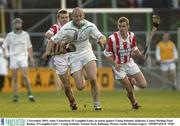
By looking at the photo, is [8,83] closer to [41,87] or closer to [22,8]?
[41,87]

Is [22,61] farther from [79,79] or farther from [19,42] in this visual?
[79,79]

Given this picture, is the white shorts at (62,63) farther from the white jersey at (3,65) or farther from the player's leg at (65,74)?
the white jersey at (3,65)

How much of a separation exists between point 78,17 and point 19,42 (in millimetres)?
7413

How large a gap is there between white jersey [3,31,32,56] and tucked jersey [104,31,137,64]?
6549mm

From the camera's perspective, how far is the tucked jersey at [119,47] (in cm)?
2145

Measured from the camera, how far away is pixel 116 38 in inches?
845

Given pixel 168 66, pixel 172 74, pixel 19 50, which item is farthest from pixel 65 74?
pixel 168 66

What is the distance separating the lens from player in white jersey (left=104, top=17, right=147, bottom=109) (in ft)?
70.2

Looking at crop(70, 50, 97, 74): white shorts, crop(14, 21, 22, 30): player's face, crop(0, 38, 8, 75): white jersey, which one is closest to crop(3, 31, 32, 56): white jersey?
crop(14, 21, 22, 30): player's face

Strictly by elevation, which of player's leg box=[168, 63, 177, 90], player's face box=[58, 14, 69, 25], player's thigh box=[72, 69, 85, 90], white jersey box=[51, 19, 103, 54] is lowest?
player's leg box=[168, 63, 177, 90]

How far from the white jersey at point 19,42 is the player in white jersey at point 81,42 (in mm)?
6645

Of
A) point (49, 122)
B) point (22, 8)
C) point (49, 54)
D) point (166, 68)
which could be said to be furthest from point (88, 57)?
point (22, 8)

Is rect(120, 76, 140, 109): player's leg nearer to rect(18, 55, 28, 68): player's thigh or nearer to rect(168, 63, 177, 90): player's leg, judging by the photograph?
rect(18, 55, 28, 68): player's thigh

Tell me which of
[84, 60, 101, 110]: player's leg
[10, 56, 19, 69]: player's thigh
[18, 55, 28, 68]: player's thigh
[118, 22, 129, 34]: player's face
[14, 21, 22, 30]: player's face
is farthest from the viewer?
Result: [10, 56, 19, 69]: player's thigh
